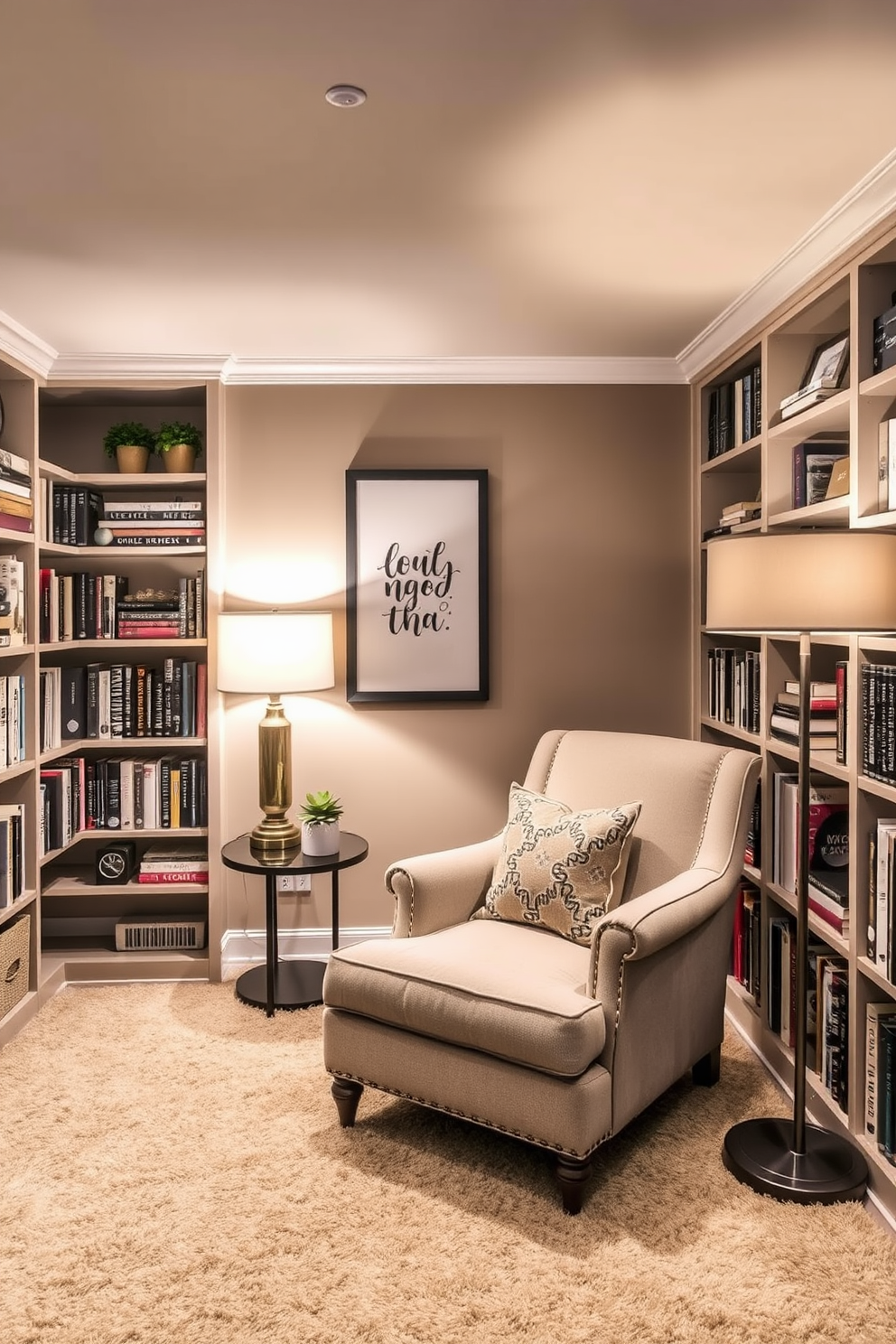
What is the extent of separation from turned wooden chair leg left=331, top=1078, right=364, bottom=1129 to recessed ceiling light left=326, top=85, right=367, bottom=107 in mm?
2320

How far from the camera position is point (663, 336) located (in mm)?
3445

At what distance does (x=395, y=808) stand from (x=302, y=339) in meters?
1.80

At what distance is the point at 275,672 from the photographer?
11.0 ft

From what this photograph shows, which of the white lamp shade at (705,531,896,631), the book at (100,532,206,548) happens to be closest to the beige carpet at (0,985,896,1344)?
the white lamp shade at (705,531,896,631)

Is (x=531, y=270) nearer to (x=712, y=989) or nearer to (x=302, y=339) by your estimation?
(x=302, y=339)

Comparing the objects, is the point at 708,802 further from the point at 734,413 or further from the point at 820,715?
the point at 734,413

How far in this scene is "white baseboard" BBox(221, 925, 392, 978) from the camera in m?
3.89

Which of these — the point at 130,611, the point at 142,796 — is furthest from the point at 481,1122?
the point at 130,611

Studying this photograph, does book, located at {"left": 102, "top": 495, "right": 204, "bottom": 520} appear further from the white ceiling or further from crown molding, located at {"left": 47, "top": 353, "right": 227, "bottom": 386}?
the white ceiling

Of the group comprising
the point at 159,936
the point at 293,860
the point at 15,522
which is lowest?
the point at 159,936

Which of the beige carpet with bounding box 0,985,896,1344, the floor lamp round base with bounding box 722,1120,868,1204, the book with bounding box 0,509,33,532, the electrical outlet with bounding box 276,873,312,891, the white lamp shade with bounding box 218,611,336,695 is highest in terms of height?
the book with bounding box 0,509,33,532

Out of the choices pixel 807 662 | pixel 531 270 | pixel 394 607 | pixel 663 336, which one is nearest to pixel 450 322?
pixel 531 270

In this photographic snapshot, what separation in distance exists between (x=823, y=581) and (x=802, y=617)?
9cm

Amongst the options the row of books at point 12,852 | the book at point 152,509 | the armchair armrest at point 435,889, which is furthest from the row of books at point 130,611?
the armchair armrest at point 435,889
